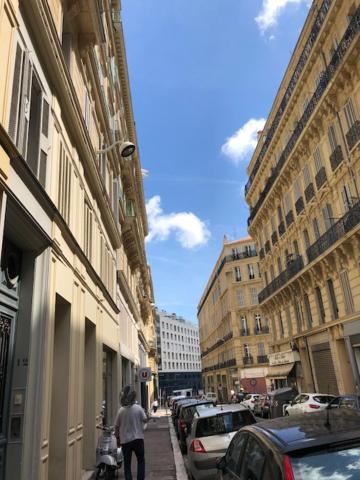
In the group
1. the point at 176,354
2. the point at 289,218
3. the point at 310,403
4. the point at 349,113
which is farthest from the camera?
the point at 176,354

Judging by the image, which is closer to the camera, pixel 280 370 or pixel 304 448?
pixel 304 448

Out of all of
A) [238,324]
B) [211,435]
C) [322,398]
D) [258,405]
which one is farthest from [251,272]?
[211,435]

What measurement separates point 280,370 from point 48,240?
90.7ft

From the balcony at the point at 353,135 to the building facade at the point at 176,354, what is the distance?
10261 cm

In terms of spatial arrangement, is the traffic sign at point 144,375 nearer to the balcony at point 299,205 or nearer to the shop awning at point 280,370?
the shop awning at point 280,370

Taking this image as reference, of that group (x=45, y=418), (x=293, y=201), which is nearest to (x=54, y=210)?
(x=45, y=418)

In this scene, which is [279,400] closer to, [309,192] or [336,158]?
[309,192]

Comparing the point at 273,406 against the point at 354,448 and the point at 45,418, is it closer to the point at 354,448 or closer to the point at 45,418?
the point at 45,418

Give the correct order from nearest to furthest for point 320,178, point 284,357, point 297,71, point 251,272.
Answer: point 320,178
point 297,71
point 284,357
point 251,272

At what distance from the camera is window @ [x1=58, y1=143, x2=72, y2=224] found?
8.31m

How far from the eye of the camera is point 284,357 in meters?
30.7

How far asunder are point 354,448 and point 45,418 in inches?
178

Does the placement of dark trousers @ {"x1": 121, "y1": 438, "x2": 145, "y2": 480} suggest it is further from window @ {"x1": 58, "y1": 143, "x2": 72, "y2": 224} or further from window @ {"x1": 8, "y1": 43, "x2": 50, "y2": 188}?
window @ {"x1": 8, "y1": 43, "x2": 50, "y2": 188}

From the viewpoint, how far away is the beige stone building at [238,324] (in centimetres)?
5472
